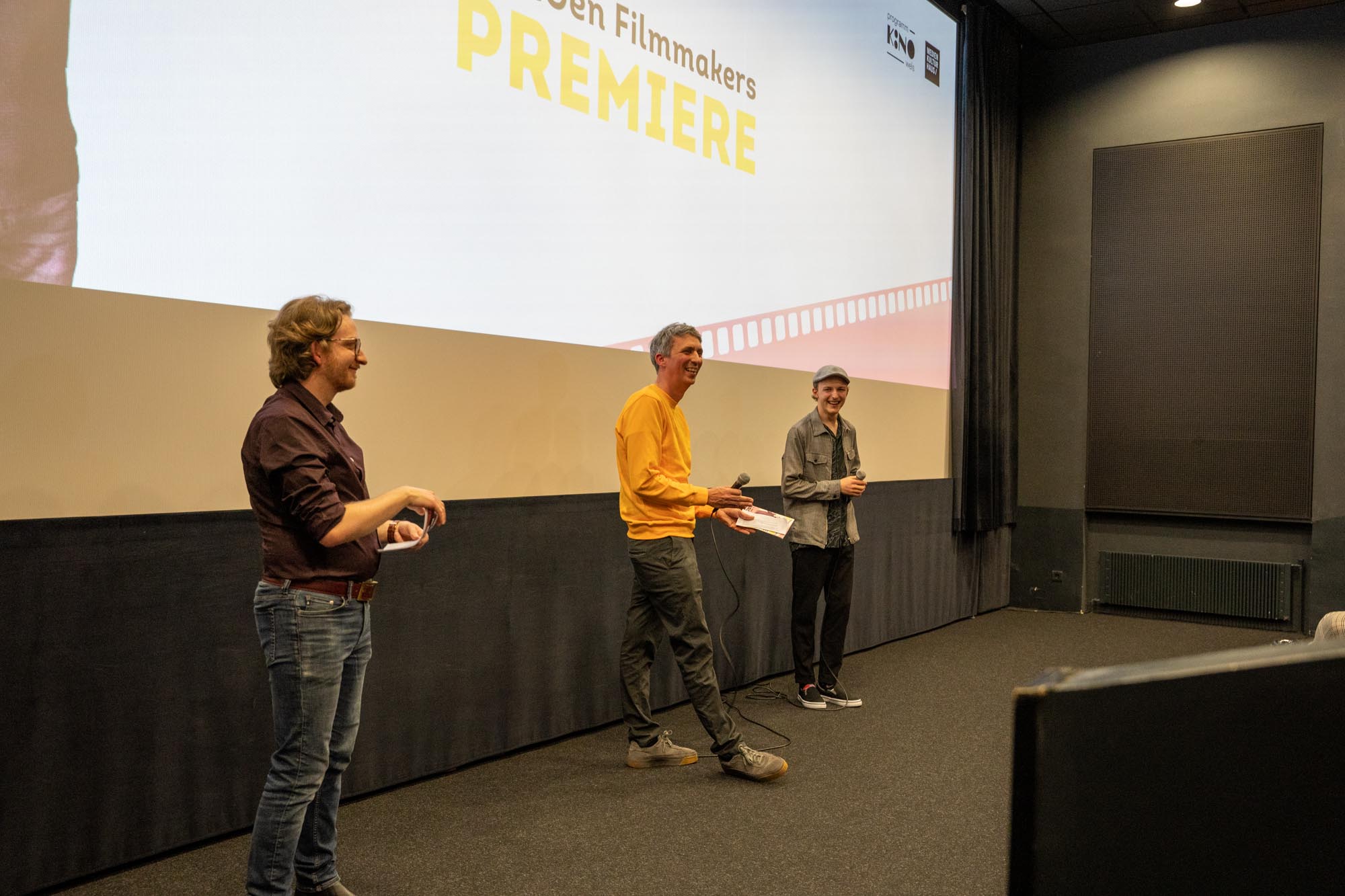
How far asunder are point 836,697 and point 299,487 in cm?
299

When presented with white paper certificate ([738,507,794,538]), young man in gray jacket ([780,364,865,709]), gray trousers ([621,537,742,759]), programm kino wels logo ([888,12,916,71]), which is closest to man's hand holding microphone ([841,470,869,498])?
young man in gray jacket ([780,364,865,709])

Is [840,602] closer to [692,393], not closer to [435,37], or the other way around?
[692,393]

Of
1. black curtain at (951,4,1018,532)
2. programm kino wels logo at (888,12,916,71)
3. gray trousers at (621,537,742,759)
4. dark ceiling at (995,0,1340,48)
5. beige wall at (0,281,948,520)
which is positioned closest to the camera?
beige wall at (0,281,948,520)

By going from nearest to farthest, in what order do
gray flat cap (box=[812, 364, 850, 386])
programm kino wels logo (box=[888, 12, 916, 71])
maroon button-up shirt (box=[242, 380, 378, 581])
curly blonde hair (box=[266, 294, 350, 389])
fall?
maroon button-up shirt (box=[242, 380, 378, 581]), curly blonde hair (box=[266, 294, 350, 389]), gray flat cap (box=[812, 364, 850, 386]), programm kino wels logo (box=[888, 12, 916, 71])

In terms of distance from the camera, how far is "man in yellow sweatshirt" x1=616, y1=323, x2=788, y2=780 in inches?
124

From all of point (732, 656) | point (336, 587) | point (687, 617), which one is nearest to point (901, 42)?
point (732, 656)

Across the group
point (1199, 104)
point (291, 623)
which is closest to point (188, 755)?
point (291, 623)

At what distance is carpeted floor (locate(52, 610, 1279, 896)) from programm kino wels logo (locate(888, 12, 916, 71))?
376cm

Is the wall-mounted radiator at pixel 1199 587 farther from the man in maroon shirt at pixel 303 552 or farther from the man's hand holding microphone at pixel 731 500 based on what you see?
the man in maroon shirt at pixel 303 552

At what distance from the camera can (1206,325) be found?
668 cm

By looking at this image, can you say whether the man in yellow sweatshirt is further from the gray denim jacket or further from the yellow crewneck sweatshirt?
the gray denim jacket

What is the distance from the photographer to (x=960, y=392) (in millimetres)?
6328

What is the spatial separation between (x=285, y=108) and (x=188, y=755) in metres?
1.73

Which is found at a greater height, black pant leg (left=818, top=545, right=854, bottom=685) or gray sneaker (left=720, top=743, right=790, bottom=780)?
black pant leg (left=818, top=545, right=854, bottom=685)
